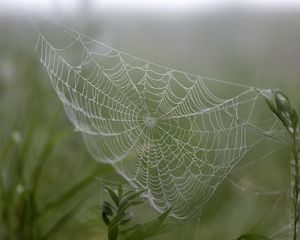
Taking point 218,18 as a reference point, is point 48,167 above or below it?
below

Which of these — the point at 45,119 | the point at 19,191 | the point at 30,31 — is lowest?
the point at 19,191

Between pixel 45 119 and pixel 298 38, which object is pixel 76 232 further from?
pixel 298 38

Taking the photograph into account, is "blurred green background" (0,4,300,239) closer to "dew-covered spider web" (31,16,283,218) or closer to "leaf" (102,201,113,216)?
"dew-covered spider web" (31,16,283,218)

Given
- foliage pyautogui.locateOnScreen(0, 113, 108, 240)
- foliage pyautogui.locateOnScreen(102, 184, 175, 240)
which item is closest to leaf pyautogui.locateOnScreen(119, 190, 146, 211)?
foliage pyautogui.locateOnScreen(102, 184, 175, 240)

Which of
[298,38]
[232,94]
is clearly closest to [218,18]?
[298,38]

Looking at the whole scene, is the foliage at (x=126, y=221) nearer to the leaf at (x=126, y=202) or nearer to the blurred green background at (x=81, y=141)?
the leaf at (x=126, y=202)

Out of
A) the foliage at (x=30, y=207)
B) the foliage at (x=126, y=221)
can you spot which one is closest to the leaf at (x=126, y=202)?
the foliage at (x=126, y=221)
